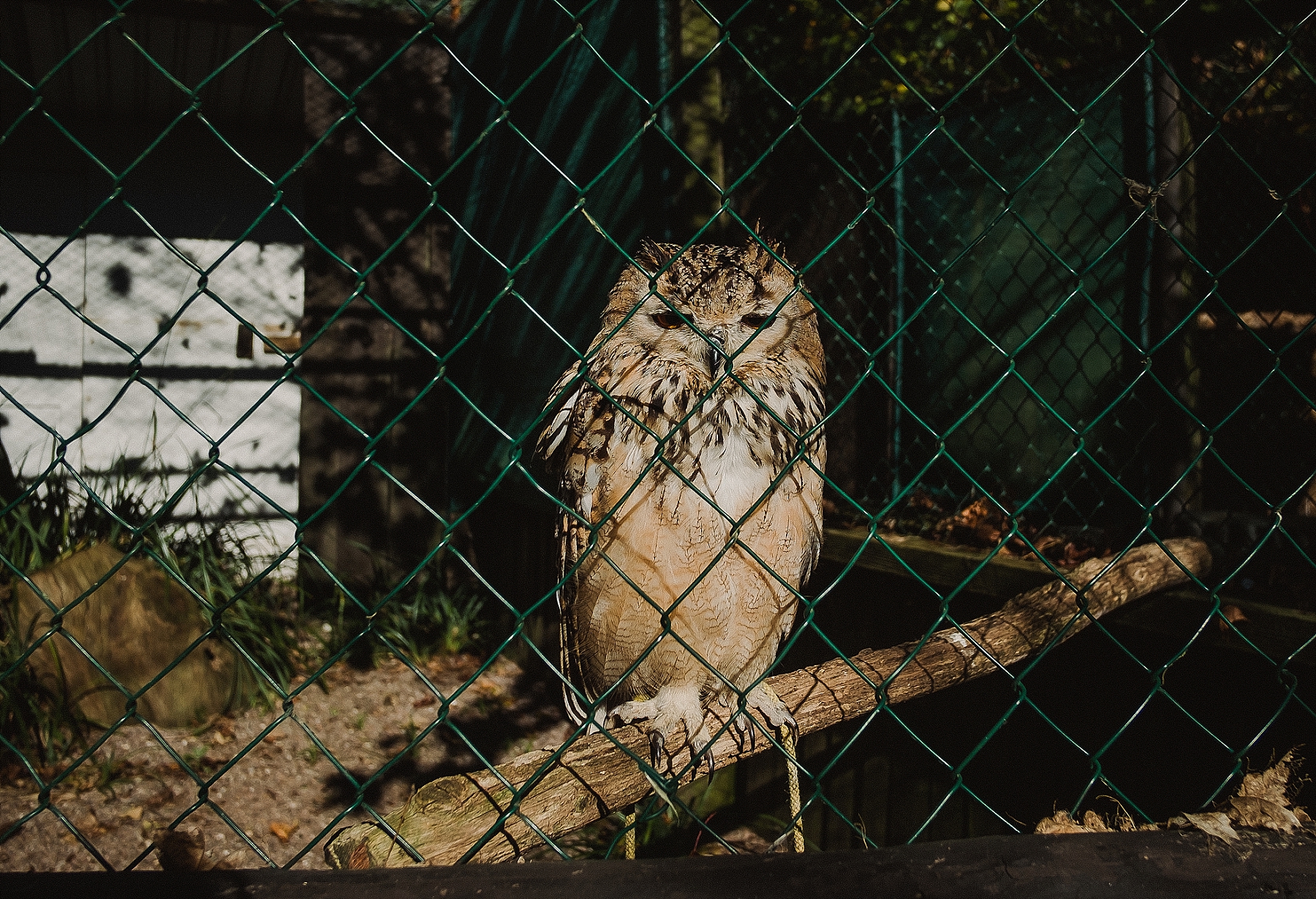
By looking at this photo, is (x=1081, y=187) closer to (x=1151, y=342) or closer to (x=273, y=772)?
(x=1151, y=342)

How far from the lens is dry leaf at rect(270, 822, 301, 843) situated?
3.36 meters

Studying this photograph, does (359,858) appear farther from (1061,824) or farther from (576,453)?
(1061,824)

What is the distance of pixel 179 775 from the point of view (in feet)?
11.7

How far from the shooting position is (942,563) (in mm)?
2828

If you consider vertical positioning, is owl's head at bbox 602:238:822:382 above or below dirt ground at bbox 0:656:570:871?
above

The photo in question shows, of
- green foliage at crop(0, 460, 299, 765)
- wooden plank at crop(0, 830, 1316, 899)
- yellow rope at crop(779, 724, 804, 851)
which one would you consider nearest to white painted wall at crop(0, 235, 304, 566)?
green foliage at crop(0, 460, 299, 765)

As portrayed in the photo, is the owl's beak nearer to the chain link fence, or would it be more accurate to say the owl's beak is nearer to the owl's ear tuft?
the owl's ear tuft

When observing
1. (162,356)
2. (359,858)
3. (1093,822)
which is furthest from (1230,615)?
(162,356)

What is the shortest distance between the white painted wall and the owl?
4.06 metres

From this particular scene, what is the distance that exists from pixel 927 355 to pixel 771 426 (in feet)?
6.01

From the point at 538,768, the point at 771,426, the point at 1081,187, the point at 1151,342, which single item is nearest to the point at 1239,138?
the point at 1081,187

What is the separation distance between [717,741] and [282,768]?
2.89m

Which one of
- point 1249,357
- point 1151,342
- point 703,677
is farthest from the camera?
point 1249,357

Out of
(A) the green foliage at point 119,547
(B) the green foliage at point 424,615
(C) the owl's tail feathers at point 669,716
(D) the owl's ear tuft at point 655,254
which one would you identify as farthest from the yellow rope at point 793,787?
(B) the green foliage at point 424,615
